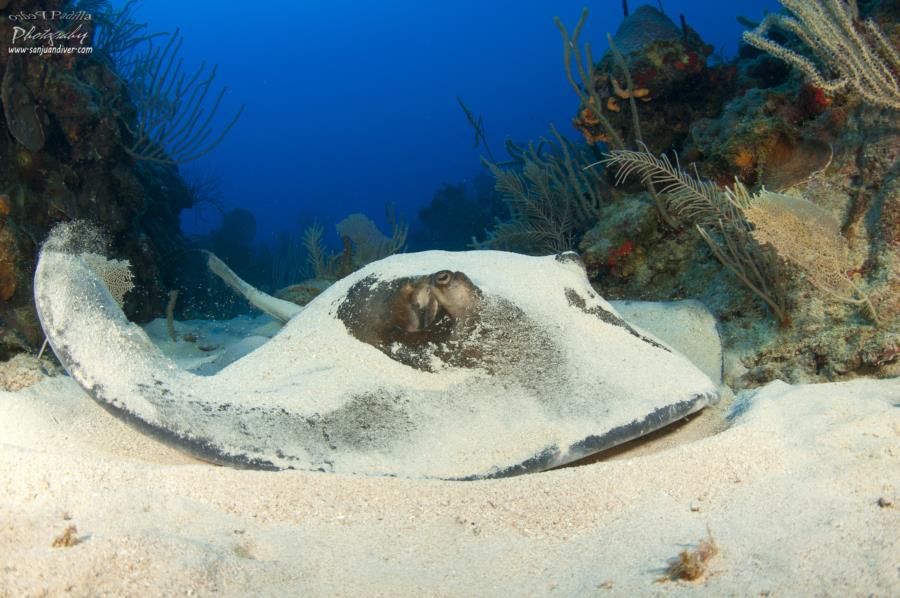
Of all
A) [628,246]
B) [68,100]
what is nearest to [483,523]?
[628,246]

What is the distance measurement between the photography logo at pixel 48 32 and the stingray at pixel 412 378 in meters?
4.99

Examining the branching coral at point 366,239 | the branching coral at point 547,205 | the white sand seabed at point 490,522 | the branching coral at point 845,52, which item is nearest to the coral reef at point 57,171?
the branching coral at point 366,239

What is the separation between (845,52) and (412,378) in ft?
15.0

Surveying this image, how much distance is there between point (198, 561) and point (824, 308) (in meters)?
4.36

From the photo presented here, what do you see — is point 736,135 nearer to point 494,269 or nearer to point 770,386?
point 770,386

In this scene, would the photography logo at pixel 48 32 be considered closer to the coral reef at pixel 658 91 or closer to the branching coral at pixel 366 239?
the branching coral at pixel 366 239

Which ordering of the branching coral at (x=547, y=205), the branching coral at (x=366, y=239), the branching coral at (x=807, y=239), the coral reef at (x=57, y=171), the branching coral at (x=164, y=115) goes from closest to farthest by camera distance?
the branching coral at (x=807, y=239)
the coral reef at (x=57, y=171)
the branching coral at (x=547, y=205)
the branching coral at (x=164, y=115)
the branching coral at (x=366, y=239)

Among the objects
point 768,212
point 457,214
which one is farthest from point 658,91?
point 457,214

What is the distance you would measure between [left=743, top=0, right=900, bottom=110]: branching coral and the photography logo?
302 inches

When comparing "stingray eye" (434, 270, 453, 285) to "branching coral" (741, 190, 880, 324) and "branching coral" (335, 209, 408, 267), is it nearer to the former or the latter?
"branching coral" (741, 190, 880, 324)

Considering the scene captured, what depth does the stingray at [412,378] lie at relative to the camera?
2.23 meters

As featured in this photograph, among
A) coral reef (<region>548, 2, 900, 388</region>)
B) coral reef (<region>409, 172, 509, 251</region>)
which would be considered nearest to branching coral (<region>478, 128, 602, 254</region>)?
coral reef (<region>548, 2, 900, 388</region>)

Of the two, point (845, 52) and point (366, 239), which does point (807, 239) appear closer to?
point (845, 52)

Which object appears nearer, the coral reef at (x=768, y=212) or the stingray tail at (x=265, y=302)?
the coral reef at (x=768, y=212)
